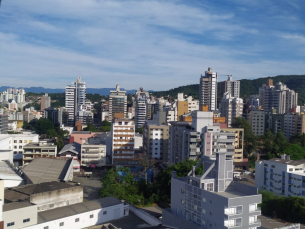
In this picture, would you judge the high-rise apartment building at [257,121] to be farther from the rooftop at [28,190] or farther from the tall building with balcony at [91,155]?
the rooftop at [28,190]

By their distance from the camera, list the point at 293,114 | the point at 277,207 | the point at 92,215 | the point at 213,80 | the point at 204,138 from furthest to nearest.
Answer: the point at 213,80, the point at 293,114, the point at 204,138, the point at 277,207, the point at 92,215

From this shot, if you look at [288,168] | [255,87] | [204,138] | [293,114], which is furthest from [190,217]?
[255,87]

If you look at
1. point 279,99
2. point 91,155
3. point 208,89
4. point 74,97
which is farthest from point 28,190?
point 74,97

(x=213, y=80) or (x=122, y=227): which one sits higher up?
(x=213, y=80)

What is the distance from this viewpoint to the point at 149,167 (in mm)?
16109

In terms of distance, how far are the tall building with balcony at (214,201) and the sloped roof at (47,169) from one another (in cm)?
586

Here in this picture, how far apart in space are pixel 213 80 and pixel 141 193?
27256mm

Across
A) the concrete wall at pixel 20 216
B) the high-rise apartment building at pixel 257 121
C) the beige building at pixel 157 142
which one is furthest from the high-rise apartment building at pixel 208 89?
the concrete wall at pixel 20 216

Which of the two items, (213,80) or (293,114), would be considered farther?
(213,80)

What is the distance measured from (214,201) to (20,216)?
4.69 meters

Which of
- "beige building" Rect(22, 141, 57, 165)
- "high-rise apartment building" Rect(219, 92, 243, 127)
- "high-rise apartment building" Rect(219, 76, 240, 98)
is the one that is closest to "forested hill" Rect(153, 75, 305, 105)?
"high-rise apartment building" Rect(219, 76, 240, 98)

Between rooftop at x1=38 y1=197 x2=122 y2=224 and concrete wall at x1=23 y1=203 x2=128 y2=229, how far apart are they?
0.10 meters

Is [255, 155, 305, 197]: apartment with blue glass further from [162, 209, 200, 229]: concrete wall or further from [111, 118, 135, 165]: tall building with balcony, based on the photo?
[111, 118, 135, 165]: tall building with balcony

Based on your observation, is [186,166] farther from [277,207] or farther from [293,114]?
[293,114]
